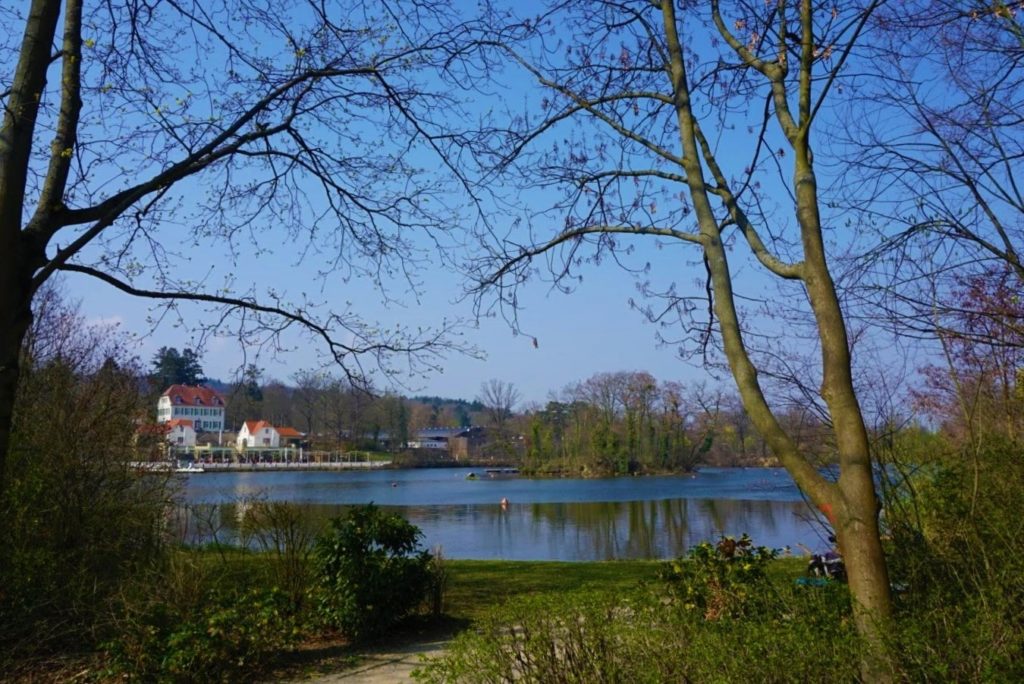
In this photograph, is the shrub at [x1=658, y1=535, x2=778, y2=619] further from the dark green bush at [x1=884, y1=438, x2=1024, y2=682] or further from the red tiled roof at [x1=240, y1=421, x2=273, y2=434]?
the red tiled roof at [x1=240, y1=421, x2=273, y2=434]

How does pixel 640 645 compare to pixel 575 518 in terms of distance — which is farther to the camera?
pixel 575 518

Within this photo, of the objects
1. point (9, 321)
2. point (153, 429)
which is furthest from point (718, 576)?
point (153, 429)

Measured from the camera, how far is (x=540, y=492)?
4681 centimetres

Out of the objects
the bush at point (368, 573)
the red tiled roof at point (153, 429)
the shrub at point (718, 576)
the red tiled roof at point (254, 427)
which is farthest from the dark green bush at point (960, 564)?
the red tiled roof at point (254, 427)

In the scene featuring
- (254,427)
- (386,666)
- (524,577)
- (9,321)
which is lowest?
(524,577)

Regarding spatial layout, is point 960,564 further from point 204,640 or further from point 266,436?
point 266,436

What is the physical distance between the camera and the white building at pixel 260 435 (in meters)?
84.6

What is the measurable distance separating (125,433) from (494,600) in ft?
16.1

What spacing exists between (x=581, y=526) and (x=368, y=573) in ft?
60.2

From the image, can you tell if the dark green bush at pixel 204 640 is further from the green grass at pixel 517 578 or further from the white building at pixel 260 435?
the white building at pixel 260 435

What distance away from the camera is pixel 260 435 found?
87.2 metres

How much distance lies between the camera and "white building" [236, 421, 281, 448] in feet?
278

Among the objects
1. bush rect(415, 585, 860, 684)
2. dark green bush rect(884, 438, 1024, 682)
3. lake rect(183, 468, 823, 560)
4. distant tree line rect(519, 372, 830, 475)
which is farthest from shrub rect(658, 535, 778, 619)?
distant tree line rect(519, 372, 830, 475)

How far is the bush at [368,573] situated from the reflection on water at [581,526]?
5.06 ft
